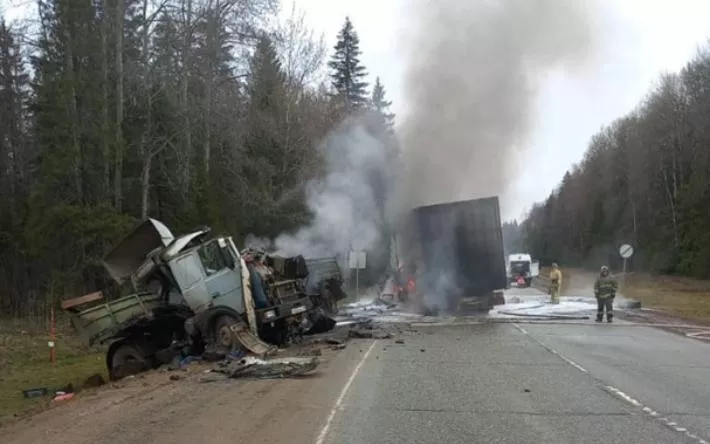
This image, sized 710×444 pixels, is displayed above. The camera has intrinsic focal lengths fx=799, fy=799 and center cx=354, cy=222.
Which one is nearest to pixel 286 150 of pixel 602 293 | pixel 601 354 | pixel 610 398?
pixel 602 293

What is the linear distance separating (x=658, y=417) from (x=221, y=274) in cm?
974

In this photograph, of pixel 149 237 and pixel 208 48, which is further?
pixel 208 48

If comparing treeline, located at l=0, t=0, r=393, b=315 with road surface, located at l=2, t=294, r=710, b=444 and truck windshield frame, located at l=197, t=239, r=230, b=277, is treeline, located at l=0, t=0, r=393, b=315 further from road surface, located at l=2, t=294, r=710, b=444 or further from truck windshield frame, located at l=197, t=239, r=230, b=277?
road surface, located at l=2, t=294, r=710, b=444

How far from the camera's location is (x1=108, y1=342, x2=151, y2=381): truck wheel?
1527cm

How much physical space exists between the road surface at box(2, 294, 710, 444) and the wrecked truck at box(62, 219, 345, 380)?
8.35ft

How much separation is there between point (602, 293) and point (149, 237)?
1216 centimetres

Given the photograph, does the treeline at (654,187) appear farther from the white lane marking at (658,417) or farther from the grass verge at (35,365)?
the white lane marking at (658,417)

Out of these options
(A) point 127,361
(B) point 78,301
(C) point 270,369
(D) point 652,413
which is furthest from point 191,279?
(D) point 652,413

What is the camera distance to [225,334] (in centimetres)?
1505

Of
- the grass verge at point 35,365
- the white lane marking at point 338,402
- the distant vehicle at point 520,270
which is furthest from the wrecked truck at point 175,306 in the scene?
the distant vehicle at point 520,270

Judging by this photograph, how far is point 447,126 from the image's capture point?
27594 millimetres

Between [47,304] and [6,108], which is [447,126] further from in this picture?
[6,108]

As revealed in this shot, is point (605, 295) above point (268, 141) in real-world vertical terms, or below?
below

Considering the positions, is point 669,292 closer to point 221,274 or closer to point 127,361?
point 221,274
